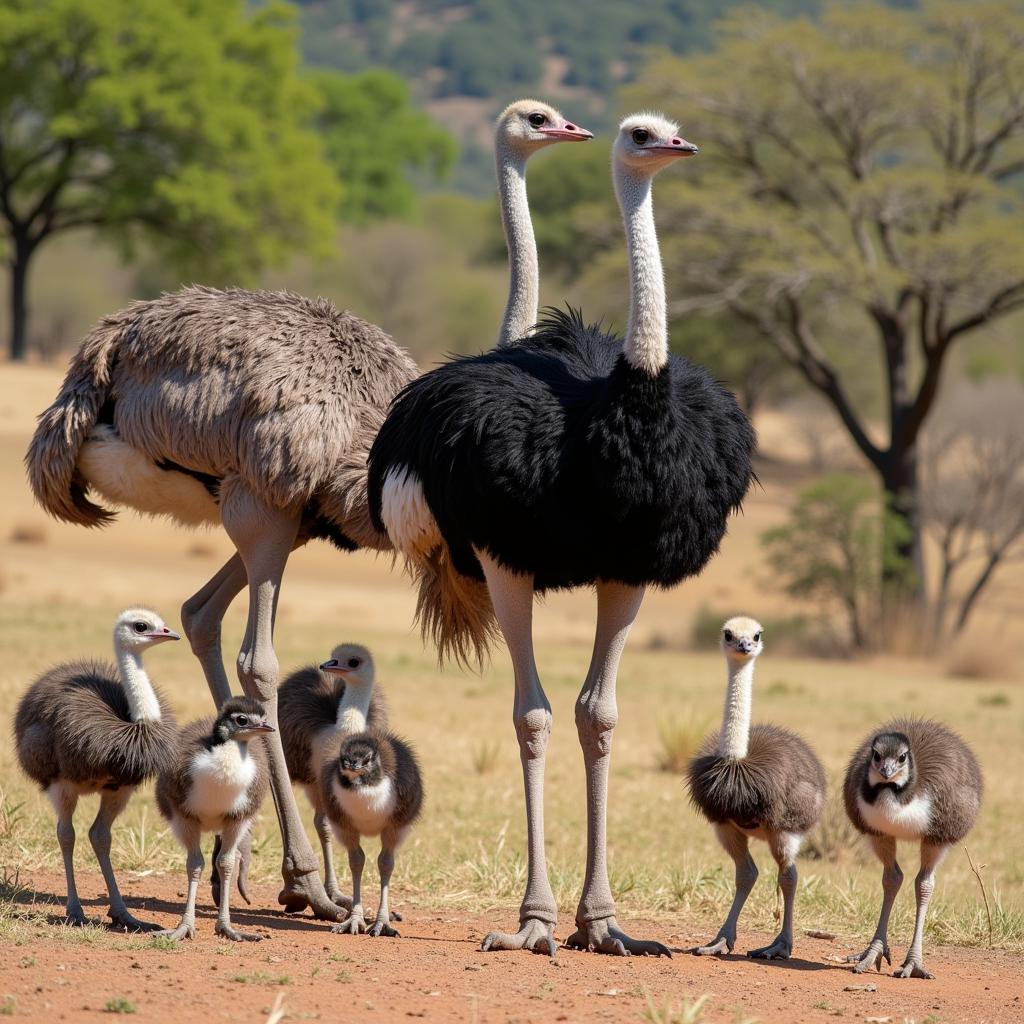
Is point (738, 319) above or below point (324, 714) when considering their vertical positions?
above

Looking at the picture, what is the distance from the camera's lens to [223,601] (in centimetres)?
768

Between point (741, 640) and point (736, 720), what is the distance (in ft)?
1.12

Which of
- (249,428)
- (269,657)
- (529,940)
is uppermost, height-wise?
(249,428)

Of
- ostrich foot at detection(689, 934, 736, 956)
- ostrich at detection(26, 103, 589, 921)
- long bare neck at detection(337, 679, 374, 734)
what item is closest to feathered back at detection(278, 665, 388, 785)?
long bare neck at detection(337, 679, 374, 734)

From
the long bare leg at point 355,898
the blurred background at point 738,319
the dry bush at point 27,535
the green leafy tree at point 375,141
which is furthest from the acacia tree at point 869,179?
the green leafy tree at point 375,141

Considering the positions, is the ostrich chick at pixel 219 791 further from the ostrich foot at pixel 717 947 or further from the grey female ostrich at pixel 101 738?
the ostrich foot at pixel 717 947

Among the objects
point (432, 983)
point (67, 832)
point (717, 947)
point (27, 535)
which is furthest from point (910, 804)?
point (27, 535)

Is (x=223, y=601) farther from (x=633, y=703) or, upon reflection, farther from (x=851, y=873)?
(x=633, y=703)

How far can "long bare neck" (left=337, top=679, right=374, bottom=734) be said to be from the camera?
720 cm

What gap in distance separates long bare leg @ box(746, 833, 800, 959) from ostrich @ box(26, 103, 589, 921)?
66.1 inches

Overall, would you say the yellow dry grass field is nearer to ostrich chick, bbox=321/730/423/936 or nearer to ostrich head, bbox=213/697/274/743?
ostrich chick, bbox=321/730/423/936

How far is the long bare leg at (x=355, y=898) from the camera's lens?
6.52 m

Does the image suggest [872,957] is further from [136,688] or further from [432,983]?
[136,688]

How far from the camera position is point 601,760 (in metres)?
6.45
